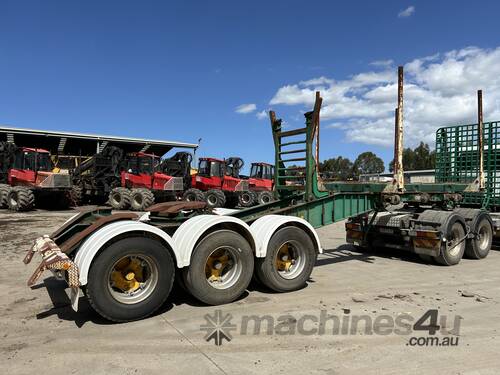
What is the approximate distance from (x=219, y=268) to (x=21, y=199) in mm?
17008

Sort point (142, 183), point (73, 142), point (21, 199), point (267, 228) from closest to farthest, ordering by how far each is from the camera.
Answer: point (267, 228)
point (21, 199)
point (142, 183)
point (73, 142)

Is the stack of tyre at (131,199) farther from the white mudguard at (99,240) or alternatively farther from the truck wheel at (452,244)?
the white mudguard at (99,240)

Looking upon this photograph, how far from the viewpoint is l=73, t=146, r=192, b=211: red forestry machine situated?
72.6ft

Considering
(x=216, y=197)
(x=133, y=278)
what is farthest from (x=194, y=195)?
(x=133, y=278)

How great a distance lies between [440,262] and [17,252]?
29.6 ft

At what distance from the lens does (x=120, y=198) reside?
21969mm

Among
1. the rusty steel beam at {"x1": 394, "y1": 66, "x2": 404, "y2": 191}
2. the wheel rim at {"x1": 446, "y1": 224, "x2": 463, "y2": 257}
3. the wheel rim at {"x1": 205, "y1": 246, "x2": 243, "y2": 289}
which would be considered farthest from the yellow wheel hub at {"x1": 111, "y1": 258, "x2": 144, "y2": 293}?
the wheel rim at {"x1": 446, "y1": 224, "x2": 463, "y2": 257}

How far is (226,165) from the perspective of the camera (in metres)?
25.3

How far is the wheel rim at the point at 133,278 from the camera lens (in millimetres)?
4914

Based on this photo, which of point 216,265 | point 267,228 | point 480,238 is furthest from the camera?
point 480,238

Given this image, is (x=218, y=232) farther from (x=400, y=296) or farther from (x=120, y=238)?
(x=400, y=296)

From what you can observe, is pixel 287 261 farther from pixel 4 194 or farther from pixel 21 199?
pixel 4 194

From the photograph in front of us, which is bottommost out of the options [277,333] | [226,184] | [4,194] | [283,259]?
[277,333]

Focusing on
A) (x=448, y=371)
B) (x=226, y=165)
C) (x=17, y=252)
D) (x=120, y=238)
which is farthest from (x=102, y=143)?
(x=448, y=371)
